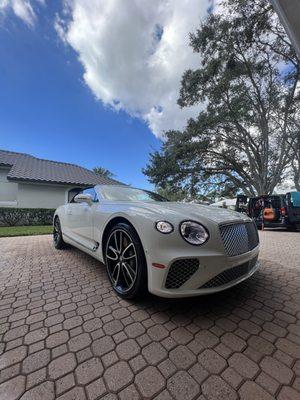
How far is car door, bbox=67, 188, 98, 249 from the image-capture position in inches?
125

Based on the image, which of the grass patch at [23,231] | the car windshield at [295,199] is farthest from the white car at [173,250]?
the car windshield at [295,199]

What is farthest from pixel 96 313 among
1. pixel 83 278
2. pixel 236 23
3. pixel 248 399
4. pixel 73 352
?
pixel 236 23

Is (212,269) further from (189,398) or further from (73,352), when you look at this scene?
(73,352)

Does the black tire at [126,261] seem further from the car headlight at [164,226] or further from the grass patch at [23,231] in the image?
the grass patch at [23,231]

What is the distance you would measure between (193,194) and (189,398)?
18990 mm

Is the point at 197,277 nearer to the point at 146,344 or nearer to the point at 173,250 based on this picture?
the point at 173,250

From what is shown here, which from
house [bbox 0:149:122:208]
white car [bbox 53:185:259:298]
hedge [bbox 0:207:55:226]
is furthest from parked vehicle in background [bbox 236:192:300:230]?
hedge [bbox 0:207:55:226]

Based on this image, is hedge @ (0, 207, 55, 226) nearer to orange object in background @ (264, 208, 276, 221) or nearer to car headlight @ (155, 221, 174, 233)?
orange object in background @ (264, 208, 276, 221)

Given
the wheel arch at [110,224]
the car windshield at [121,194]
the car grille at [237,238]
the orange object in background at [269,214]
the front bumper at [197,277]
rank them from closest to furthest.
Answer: the front bumper at [197,277] < the car grille at [237,238] < the wheel arch at [110,224] < the car windshield at [121,194] < the orange object in background at [269,214]

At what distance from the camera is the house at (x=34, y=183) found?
1334cm

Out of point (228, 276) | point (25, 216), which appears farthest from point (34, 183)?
point (228, 276)

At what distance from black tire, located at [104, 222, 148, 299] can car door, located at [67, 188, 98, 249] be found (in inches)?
22.6

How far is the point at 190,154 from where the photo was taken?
55.3ft

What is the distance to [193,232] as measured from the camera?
6.56 feet
